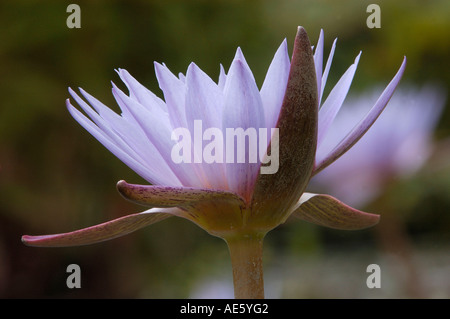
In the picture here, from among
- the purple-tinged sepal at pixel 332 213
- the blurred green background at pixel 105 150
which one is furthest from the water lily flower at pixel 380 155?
the purple-tinged sepal at pixel 332 213

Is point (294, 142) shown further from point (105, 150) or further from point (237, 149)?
point (105, 150)

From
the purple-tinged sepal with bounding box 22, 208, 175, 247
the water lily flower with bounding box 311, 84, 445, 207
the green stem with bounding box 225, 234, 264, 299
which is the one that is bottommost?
the green stem with bounding box 225, 234, 264, 299

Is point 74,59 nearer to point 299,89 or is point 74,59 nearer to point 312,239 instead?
point 312,239

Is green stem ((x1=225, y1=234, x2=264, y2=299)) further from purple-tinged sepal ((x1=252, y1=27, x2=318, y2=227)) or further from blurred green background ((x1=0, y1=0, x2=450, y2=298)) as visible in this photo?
blurred green background ((x1=0, y1=0, x2=450, y2=298))

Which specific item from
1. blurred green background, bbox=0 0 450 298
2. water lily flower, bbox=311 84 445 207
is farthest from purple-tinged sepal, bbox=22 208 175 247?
blurred green background, bbox=0 0 450 298

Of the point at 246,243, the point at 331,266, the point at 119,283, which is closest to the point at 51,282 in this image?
the point at 119,283

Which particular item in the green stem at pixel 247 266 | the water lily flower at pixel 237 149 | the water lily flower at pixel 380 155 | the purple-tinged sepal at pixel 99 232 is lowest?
the green stem at pixel 247 266

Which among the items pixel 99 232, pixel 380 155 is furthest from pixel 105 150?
pixel 99 232

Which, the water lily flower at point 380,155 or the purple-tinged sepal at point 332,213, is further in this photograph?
the water lily flower at point 380,155

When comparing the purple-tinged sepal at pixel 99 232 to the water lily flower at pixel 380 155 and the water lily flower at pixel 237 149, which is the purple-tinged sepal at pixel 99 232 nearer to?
the water lily flower at pixel 237 149
